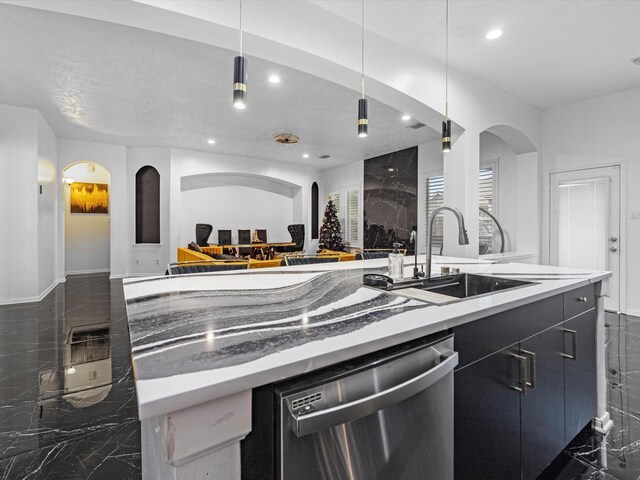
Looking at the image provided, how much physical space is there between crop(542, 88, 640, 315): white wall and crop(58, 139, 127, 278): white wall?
826 cm

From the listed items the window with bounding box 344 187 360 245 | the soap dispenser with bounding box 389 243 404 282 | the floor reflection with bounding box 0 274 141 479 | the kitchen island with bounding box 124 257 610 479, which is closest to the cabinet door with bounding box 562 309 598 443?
the kitchen island with bounding box 124 257 610 479

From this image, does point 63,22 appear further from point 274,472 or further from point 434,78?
point 274,472

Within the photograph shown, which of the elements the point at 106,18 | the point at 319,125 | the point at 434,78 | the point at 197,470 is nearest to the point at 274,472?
Answer: the point at 197,470

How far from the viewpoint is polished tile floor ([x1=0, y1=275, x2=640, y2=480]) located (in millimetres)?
1600

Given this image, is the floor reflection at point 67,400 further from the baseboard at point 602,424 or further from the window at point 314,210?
the window at point 314,210

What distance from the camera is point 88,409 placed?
6.73 feet

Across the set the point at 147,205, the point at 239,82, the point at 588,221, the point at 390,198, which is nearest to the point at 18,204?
the point at 147,205

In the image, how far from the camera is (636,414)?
2070 mm

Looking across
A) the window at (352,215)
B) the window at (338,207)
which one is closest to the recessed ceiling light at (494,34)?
the window at (352,215)

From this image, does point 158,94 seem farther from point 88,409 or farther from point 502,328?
point 502,328

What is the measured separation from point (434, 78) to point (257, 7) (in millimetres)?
2057

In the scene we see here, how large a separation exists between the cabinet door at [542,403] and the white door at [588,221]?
3.92 m

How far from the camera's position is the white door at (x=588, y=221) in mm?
4480

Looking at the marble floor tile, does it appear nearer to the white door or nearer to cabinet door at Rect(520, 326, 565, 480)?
cabinet door at Rect(520, 326, 565, 480)
